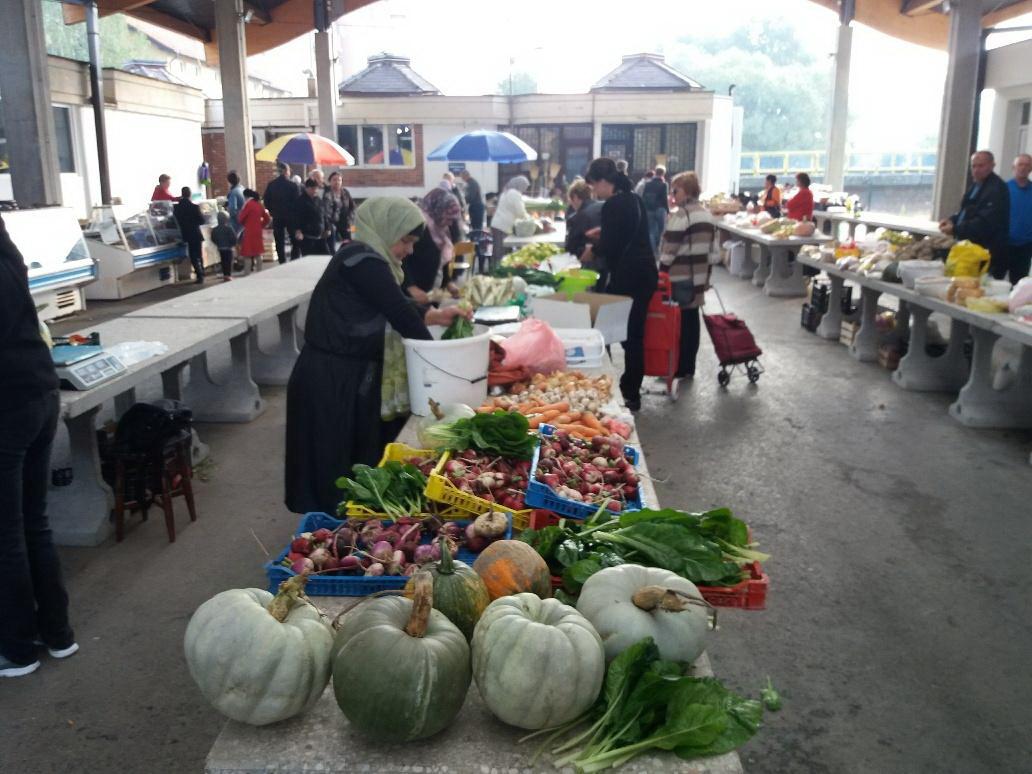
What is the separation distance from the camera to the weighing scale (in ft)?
14.4

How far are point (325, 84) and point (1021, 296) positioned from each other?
20.3m

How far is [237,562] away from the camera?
4.76 m

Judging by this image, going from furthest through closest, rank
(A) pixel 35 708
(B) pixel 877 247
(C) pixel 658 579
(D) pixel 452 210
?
(B) pixel 877 247, (D) pixel 452 210, (A) pixel 35 708, (C) pixel 658 579

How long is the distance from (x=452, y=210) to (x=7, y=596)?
561 centimetres

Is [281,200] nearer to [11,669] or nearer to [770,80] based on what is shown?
[11,669]

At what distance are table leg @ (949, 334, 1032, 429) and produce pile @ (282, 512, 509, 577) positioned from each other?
19.0ft

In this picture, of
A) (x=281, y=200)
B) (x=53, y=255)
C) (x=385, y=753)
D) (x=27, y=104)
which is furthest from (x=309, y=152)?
(x=385, y=753)

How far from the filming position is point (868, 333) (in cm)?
955

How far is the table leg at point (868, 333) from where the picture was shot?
9.49m

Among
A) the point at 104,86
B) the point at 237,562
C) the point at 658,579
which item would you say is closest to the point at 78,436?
the point at 237,562

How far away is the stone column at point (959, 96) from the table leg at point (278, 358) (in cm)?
1323

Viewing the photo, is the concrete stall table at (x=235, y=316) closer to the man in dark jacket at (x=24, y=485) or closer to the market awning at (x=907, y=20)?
the man in dark jacket at (x=24, y=485)

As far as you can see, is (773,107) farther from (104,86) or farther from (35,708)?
(35,708)

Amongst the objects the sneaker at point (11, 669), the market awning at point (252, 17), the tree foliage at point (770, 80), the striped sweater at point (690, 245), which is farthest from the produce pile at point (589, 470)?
the tree foliage at point (770, 80)
